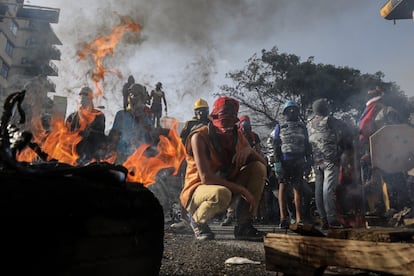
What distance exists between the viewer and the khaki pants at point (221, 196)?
436 centimetres

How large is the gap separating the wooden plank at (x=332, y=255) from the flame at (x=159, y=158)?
1.93 metres

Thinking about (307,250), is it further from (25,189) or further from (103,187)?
(25,189)

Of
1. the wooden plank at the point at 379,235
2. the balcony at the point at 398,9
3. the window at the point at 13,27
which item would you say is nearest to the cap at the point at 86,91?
the wooden plank at the point at 379,235

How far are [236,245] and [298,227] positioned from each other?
2126 mm

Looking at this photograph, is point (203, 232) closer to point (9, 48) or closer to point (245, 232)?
point (245, 232)

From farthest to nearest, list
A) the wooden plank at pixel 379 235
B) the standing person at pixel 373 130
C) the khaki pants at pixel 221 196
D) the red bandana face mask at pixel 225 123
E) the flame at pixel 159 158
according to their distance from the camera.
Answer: the standing person at pixel 373 130, the red bandana face mask at pixel 225 123, the khaki pants at pixel 221 196, the flame at pixel 159 158, the wooden plank at pixel 379 235

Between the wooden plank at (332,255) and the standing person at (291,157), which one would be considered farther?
the standing person at (291,157)

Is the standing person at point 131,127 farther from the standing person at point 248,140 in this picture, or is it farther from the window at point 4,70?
the window at point 4,70

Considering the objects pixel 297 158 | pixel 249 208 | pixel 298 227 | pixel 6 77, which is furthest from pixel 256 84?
pixel 6 77

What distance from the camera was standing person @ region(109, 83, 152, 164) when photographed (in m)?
6.28

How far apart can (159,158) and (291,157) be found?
8.39ft

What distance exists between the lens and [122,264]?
5.74 ft

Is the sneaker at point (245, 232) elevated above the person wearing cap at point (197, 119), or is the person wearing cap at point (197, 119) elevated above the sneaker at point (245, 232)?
the person wearing cap at point (197, 119)

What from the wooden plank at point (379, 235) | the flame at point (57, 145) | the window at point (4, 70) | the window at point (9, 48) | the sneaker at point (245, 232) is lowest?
the sneaker at point (245, 232)
